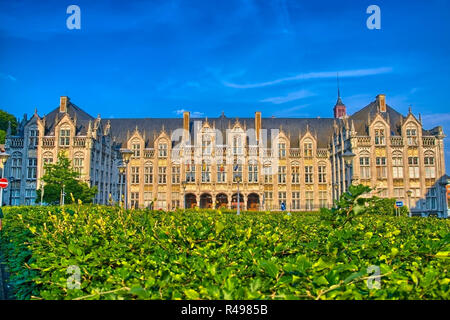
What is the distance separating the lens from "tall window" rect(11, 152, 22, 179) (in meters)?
45.9

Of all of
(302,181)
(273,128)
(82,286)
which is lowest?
(82,286)

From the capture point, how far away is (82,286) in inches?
121

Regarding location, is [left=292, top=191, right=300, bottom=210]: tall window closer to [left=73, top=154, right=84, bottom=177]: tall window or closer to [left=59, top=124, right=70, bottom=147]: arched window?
[left=73, top=154, right=84, bottom=177]: tall window

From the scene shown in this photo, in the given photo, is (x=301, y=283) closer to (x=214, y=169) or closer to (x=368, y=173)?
(x=368, y=173)

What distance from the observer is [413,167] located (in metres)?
47.1

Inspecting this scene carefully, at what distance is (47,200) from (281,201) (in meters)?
33.9

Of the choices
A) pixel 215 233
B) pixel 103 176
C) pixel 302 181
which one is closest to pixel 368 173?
pixel 302 181

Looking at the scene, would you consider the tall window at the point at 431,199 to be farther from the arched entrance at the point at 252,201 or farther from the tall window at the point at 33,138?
the tall window at the point at 33,138

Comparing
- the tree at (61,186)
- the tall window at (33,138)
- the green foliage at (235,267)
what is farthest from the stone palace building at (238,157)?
the green foliage at (235,267)

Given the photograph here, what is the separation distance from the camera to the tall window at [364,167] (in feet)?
152

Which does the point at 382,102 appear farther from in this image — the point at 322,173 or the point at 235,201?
the point at 235,201

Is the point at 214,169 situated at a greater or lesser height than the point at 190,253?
greater

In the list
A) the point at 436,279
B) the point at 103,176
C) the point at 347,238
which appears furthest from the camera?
the point at 103,176

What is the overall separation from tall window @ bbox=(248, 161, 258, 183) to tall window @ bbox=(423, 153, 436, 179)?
24541 mm
